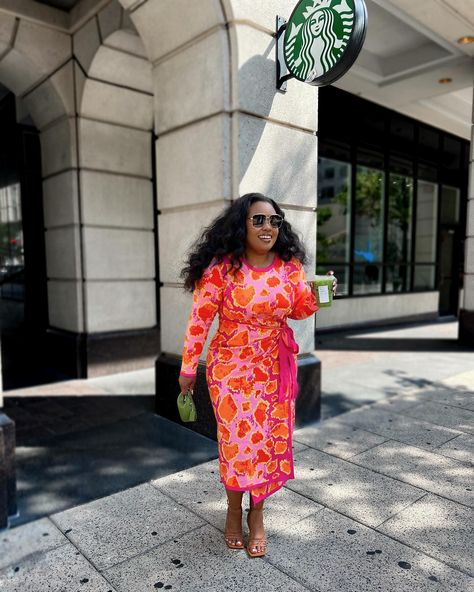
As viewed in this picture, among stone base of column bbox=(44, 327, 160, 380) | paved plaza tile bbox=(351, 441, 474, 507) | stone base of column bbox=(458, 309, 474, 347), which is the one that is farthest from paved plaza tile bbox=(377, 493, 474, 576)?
stone base of column bbox=(458, 309, 474, 347)

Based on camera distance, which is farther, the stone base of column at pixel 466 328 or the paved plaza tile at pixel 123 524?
the stone base of column at pixel 466 328

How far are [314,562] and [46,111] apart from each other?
658 cm

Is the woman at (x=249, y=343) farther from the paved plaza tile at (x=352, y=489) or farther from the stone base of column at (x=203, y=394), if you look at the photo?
the stone base of column at (x=203, y=394)

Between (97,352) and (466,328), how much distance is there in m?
6.65

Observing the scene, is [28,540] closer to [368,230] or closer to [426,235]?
[368,230]

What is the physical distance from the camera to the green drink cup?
2555mm

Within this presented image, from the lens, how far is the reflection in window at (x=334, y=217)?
33.6 ft

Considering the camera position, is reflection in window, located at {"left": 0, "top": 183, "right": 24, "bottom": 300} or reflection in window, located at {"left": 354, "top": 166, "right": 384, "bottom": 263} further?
reflection in window, located at {"left": 354, "top": 166, "right": 384, "bottom": 263}

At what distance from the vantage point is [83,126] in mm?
6238

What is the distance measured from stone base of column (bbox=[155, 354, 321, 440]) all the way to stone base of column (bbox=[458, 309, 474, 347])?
5.29 m

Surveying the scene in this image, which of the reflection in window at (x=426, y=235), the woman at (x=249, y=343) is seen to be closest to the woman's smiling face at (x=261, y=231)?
the woman at (x=249, y=343)

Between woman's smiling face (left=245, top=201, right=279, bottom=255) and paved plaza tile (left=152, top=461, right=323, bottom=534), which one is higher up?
woman's smiling face (left=245, top=201, right=279, bottom=255)

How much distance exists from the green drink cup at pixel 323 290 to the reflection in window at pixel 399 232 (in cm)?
969

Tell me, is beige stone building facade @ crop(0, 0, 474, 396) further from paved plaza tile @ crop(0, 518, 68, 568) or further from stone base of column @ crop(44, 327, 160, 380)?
paved plaza tile @ crop(0, 518, 68, 568)
